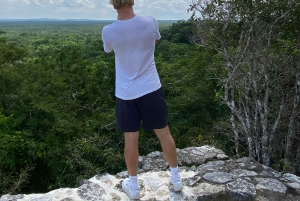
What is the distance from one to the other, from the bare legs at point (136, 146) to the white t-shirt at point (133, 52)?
0.31 meters

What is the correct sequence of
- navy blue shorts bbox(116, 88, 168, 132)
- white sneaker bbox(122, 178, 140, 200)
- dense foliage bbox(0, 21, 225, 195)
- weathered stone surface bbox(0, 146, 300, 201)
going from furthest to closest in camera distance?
dense foliage bbox(0, 21, 225, 195) → weathered stone surface bbox(0, 146, 300, 201) → white sneaker bbox(122, 178, 140, 200) → navy blue shorts bbox(116, 88, 168, 132)

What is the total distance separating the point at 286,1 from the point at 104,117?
5914mm

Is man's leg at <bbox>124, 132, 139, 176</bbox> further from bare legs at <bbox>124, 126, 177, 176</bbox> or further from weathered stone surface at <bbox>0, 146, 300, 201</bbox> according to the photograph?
weathered stone surface at <bbox>0, 146, 300, 201</bbox>

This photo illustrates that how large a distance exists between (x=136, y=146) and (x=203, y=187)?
76 cm

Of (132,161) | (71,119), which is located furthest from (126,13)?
(71,119)

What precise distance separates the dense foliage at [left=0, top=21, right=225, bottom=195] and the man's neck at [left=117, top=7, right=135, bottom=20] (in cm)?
218

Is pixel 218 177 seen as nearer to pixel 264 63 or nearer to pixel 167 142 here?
pixel 167 142

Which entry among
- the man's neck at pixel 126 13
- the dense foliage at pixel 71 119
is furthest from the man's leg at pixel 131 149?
the dense foliage at pixel 71 119

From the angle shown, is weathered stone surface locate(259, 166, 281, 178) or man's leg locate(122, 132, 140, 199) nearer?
man's leg locate(122, 132, 140, 199)

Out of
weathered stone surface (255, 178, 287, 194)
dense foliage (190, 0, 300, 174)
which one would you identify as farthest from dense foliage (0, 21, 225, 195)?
weathered stone surface (255, 178, 287, 194)

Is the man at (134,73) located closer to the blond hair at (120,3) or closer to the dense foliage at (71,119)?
the blond hair at (120,3)

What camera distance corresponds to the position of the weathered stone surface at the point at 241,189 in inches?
99.6

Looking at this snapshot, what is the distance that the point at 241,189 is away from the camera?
8.46 ft

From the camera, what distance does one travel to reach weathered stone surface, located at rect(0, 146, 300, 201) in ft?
8.29
